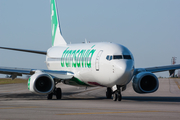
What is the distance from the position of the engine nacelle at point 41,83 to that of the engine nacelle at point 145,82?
5272 mm

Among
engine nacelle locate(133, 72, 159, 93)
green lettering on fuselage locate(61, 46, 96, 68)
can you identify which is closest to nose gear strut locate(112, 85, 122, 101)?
engine nacelle locate(133, 72, 159, 93)

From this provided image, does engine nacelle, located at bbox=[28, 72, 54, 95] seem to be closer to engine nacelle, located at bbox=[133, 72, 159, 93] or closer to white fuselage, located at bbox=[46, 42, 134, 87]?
→ white fuselage, located at bbox=[46, 42, 134, 87]

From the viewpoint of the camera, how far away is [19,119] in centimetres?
1244

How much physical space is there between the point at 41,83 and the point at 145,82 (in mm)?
6704

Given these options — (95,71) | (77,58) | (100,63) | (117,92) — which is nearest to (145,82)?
(117,92)

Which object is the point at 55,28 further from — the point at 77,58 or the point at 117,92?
the point at 117,92

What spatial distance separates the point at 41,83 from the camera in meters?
25.4

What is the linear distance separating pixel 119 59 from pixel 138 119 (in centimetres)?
918

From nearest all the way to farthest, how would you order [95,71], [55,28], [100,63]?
[100,63] < [95,71] < [55,28]

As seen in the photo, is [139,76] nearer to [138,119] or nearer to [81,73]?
[81,73]

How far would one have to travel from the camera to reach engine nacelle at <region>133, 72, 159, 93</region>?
2375cm

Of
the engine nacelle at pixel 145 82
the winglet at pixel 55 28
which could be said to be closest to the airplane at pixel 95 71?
the engine nacelle at pixel 145 82

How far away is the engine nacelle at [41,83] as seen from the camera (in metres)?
24.1

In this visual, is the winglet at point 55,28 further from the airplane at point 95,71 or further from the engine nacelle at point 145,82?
the engine nacelle at point 145,82
